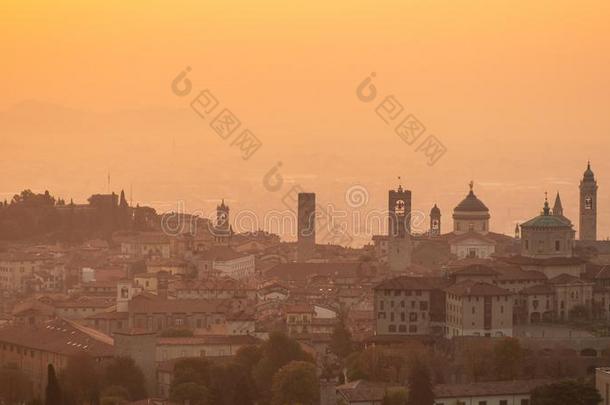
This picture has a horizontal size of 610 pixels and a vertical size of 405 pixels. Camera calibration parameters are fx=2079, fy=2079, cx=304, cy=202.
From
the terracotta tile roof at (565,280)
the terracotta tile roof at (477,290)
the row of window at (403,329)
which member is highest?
the terracotta tile roof at (565,280)

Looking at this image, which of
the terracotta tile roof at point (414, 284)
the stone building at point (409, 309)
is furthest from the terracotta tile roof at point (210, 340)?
the terracotta tile roof at point (414, 284)

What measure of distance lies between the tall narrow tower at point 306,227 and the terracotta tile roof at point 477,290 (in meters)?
29.3

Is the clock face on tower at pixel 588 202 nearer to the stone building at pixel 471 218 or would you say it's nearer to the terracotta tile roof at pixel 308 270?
the stone building at pixel 471 218

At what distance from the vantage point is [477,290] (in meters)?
43.1

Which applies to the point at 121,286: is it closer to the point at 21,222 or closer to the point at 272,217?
the point at 21,222

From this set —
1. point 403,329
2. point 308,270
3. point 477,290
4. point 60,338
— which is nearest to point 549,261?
point 403,329

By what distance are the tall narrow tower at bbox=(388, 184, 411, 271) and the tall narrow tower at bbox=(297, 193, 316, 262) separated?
5.10 meters

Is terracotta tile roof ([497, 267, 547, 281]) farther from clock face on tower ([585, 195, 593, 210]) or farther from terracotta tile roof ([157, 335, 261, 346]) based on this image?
clock face on tower ([585, 195, 593, 210])

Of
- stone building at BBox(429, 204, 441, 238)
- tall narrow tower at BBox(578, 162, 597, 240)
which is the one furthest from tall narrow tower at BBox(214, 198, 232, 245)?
tall narrow tower at BBox(578, 162, 597, 240)

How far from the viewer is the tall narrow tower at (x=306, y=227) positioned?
7494cm

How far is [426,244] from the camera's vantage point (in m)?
66.5

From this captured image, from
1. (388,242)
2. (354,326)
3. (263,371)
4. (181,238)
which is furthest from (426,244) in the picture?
(263,371)

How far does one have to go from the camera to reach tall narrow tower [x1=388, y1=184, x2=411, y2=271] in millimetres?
65000

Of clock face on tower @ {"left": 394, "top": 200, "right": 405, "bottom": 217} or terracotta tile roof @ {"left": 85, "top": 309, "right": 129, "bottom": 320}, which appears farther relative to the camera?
clock face on tower @ {"left": 394, "top": 200, "right": 405, "bottom": 217}
